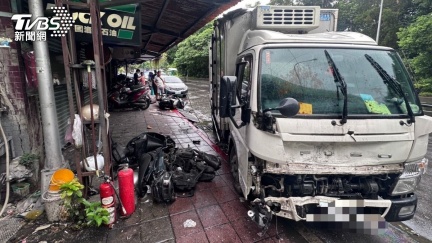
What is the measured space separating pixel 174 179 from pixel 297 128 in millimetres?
2154

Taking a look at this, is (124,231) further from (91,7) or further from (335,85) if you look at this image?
(335,85)

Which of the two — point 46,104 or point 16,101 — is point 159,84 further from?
point 46,104

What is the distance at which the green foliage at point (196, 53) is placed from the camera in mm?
30550

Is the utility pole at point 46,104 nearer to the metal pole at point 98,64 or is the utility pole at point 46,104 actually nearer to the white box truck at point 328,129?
the metal pole at point 98,64

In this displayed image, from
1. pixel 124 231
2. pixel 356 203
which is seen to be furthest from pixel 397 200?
pixel 124 231

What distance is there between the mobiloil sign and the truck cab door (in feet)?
6.45

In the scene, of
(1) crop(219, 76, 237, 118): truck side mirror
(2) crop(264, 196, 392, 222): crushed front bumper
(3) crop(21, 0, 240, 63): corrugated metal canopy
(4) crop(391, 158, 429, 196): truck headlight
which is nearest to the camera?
A: (2) crop(264, 196, 392, 222): crushed front bumper


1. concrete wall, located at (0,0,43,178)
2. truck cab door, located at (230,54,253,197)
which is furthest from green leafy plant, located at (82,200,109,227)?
truck cab door, located at (230,54,253,197)

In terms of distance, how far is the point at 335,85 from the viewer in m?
2.62

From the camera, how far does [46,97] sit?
→ 3.01 meters

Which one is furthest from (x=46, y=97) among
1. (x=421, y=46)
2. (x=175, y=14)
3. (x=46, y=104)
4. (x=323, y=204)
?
(x=421, y=46)

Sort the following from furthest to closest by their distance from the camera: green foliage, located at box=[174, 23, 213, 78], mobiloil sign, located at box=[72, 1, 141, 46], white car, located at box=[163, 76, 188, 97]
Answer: green foliage, located at box=[174, 23, 213, 78] < white car, located at box=[163, 76, 188, 97] < mobiloil sign, located at box=[72, 1, 141, 46]

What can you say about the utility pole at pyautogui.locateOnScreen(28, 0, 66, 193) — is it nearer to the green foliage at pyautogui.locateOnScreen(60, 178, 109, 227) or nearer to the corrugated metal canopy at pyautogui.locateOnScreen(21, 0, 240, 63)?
the green foliage at pyautogui.locateOnScreen(60, 178, 109, 227)

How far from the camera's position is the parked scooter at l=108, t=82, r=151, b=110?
415 inches
